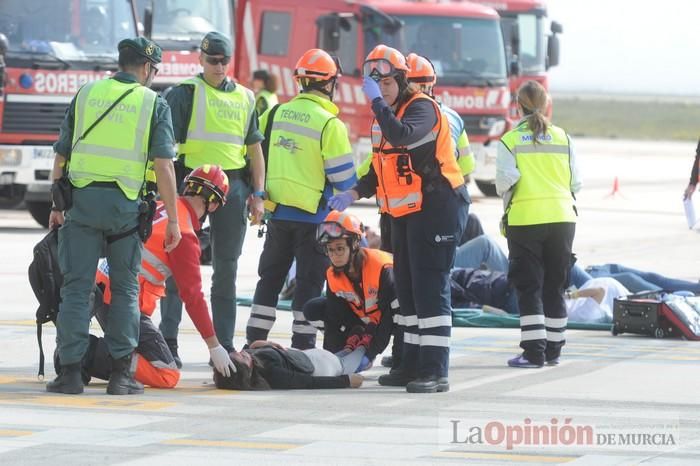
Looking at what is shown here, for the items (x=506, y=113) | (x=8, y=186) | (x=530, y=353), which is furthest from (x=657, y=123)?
(x=530, y=353)

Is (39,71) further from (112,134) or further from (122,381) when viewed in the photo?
(122,381)

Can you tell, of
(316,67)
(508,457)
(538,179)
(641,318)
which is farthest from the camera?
(641,318)

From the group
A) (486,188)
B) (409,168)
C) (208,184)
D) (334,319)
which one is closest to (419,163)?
(409,168)

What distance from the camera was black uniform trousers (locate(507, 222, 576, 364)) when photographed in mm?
10328

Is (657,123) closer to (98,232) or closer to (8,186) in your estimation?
(8,186)

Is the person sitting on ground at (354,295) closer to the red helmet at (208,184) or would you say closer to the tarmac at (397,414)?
the tarmac at (397,414)

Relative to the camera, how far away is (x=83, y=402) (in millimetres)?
8406

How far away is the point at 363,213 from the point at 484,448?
15752 mm

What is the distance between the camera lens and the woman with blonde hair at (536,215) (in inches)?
406

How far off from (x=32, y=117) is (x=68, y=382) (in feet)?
34.3

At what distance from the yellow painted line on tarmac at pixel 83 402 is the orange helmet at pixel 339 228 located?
161 cm

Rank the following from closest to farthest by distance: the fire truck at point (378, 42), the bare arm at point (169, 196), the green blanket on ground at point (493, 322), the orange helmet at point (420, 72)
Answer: the bare arm at point (169, 196) < the orange helmet at point (420, 72) < the green blanket on ground at point (493, 322) < the fire truck at point (378, 42)

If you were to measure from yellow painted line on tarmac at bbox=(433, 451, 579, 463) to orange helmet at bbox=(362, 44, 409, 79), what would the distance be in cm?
260

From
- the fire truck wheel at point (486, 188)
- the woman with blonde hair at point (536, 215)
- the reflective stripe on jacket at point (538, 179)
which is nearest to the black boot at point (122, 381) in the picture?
the woman with blonde hair at point (536, 215)
